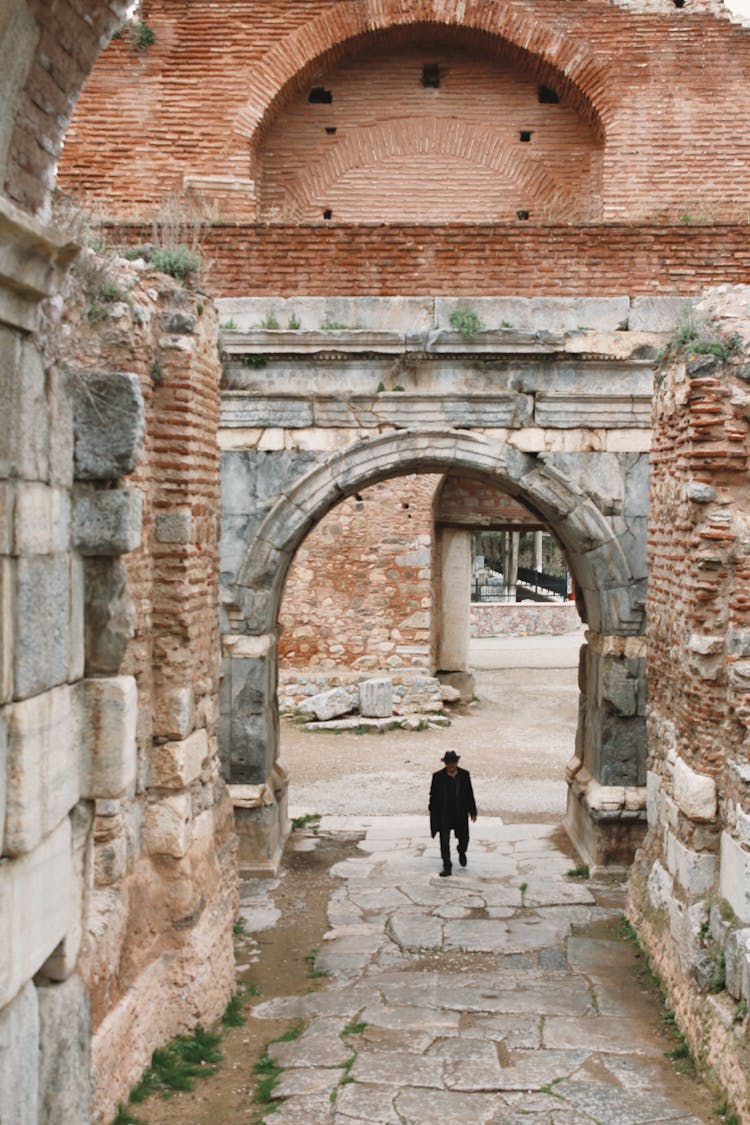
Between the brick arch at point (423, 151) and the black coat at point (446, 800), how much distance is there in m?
7.11

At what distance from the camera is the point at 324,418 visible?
8.73m

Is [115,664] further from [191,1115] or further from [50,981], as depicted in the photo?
[191,1115]

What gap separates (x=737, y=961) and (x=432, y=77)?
10.7m

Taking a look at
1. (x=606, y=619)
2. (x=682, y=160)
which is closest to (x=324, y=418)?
(x=606, y=619)

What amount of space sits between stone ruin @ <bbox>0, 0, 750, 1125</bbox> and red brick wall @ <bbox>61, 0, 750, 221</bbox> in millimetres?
35

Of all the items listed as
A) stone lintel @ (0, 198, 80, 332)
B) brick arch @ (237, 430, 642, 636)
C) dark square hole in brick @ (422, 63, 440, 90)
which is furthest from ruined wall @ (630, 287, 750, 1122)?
dark square hole in brick @ (422, 63, 440, 90)

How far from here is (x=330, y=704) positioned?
14234mm

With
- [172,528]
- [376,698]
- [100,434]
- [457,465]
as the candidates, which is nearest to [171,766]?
[172,528]

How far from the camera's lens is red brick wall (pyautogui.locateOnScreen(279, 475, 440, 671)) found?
1459 centimetres

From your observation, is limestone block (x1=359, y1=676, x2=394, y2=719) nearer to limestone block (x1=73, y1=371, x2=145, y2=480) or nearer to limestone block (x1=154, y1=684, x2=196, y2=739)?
limestone block (x1=154, y1=684, x2=196, y2=739)

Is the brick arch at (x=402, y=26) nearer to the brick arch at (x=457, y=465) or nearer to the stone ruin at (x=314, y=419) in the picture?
the stone ruin at (x=314, y=419)

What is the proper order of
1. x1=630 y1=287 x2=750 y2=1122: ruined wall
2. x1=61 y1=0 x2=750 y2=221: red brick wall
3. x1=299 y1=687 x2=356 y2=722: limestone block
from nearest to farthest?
x1=630 y1=287 x2=750 y2=1122: ruined wall < x1=61 y1=0 x2=750 y2=221: red brick wall < x1=299 y1=687 x2=356 y2=722: limestone block

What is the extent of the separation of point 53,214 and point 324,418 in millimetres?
5101

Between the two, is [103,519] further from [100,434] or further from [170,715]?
[170,715]
